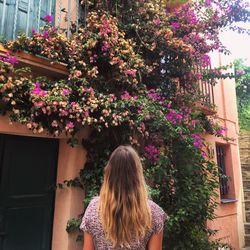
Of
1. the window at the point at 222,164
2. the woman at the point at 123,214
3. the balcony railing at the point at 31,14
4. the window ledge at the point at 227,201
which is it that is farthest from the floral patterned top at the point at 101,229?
the window at the point at 222,164

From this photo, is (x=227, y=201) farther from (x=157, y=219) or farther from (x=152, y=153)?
(x=157, y=219)

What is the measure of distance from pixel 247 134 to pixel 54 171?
37.4 ft

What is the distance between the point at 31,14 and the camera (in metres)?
4.36

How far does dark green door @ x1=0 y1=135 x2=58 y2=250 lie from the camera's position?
143 inches

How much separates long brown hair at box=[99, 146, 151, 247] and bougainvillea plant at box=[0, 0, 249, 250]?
1701mm

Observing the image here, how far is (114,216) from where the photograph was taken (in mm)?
1733

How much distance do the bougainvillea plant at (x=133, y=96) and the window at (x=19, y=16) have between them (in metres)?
0.43

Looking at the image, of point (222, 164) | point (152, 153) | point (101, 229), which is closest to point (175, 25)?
point (152, 153)

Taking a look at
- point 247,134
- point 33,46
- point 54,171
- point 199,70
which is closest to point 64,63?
point 33,46

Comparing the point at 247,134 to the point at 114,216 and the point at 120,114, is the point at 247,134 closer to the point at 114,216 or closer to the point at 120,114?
the point at 120,114

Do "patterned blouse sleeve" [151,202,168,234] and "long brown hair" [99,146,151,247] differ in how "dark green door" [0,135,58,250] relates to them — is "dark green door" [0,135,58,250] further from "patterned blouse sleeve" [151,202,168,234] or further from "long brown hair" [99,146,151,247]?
"patterned blouse sleeve" [151,202,168,234]

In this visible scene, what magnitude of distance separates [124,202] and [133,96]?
2793 mm

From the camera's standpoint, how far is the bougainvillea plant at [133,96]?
3445 mm

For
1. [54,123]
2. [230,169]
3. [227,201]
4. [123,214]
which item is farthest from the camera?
[230,169]
